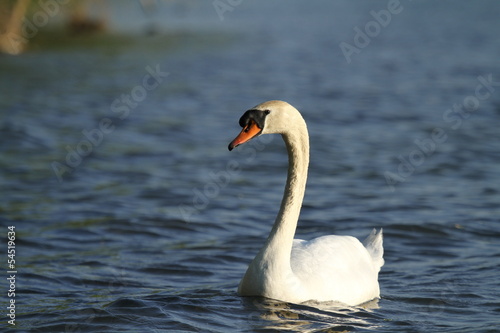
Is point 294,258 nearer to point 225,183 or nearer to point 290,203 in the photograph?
point 290,203

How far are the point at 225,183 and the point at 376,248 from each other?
4.67 meters

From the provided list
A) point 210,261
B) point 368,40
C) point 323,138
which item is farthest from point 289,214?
point 368,40

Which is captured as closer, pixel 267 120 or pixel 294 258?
pixel 267 120

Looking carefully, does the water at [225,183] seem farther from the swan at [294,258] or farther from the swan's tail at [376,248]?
the swan's tail at [376,248]

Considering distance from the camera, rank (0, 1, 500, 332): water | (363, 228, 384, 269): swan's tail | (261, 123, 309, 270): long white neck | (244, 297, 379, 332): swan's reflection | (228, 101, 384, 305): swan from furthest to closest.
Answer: (363, 228, 384, 269): swan's tail, (0, 1, 500, 332): water, (261, 123, 309, 270): long white neck, (228, 101, 384, 305): swan, (244, 297, 379, 332): swan's reflection

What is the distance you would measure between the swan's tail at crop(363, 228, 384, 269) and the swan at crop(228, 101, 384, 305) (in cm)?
44

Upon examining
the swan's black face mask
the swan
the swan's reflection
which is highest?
the swan's black face mask

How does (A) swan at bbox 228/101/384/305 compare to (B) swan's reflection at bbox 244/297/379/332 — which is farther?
(A) swan at bbox 228/101/384/305

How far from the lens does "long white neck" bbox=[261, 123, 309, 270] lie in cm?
643

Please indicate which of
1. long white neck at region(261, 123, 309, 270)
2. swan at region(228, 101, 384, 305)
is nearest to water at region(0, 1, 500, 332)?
swan at region(228, 101, 384, 305)

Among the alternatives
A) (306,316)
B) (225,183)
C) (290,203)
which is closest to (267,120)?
(290,203)

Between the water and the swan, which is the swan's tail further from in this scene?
the swan

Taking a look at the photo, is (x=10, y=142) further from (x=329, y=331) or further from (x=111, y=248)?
(x=329, y=331)

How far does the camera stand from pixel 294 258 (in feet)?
22.2
